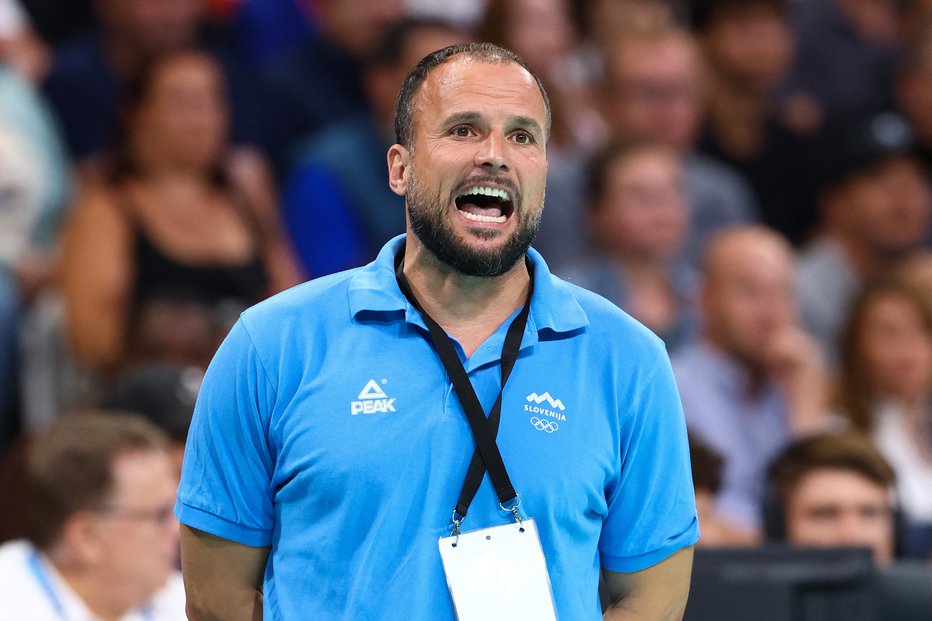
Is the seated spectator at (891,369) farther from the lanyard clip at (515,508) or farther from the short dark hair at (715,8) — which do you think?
the lanyard clip at (515,508)

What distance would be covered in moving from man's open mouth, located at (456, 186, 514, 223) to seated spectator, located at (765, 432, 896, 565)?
2.47 metres

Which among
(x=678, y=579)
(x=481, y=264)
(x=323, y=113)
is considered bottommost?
(x=678, y=579)

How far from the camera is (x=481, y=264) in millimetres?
2424

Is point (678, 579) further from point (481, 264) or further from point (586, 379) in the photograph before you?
point (481, 264)

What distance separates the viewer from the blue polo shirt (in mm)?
2297

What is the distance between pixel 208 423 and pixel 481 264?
1.66 feet

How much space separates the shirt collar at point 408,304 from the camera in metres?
2.43

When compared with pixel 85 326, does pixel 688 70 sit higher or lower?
higher

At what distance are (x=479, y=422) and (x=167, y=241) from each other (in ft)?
11.3

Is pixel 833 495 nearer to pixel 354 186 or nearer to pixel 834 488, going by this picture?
pixel 834 488

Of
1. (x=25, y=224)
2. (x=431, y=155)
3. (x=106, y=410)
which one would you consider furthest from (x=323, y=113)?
(x=431, y=155)

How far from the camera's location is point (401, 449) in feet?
7.57

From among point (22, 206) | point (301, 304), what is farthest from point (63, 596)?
point (22, 206)

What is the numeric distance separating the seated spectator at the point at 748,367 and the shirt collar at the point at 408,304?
3.17 m
